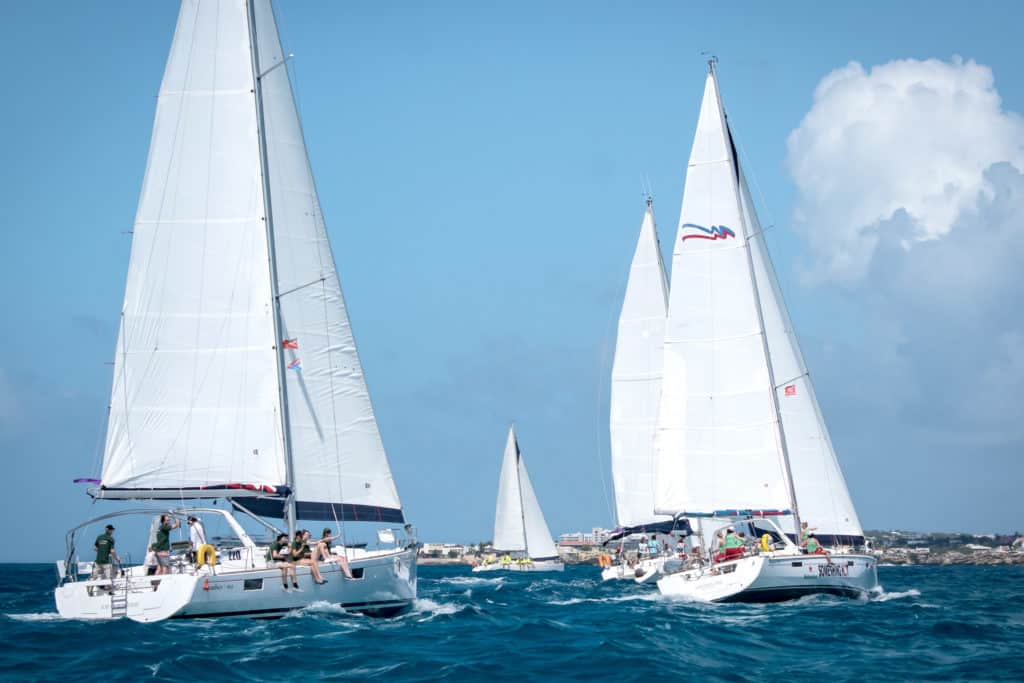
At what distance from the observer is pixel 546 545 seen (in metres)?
83.3

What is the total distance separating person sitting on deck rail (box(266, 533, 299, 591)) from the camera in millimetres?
24812

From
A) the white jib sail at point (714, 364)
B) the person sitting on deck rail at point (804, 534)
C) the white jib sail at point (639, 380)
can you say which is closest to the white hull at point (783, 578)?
the person sitting on deck rail at point (804, 534)

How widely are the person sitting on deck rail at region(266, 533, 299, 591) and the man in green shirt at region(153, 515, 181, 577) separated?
7.09 ft

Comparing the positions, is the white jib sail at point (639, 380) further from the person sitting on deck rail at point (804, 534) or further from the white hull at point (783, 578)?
the white hull at point (783, 578)

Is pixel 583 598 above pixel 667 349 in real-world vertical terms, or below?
below

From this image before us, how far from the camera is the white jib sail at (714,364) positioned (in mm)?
33312

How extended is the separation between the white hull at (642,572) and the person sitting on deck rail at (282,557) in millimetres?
22361

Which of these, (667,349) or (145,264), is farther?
(667,349)

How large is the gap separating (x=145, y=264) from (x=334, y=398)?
227 inches

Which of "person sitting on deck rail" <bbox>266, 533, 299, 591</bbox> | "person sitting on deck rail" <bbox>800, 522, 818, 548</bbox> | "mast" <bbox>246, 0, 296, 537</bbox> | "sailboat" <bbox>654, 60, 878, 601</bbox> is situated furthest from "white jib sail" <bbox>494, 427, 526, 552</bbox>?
"person sitting on deck rail" <bbox>266, 533, 299, 591</bbox>

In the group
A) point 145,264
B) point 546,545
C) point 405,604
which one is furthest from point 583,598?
point 546,545

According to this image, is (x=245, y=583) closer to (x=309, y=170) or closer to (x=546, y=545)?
(x=309, y=170)

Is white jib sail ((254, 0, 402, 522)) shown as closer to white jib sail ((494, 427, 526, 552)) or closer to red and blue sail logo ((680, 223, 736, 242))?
red and blue sail logo ((680, 223, 736, 242))

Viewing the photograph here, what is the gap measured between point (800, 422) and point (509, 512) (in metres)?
49.9
